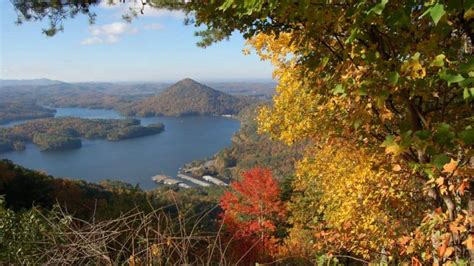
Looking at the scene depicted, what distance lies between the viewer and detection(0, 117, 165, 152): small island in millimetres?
105688

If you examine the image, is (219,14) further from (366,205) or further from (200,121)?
(200,121)

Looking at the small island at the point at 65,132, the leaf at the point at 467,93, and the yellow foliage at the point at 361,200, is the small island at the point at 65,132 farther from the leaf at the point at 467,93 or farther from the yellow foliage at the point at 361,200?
the leaf at the point at 467,93

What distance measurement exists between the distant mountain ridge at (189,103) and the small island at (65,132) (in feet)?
124

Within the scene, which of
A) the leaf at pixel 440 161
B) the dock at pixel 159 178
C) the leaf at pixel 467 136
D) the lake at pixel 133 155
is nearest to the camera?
the leaf at pixel 467 136

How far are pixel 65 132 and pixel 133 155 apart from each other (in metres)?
32.1

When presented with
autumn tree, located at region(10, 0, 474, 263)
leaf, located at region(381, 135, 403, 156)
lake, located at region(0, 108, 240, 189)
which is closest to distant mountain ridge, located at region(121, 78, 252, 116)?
lake, located at region(0, 108, 240, 189)

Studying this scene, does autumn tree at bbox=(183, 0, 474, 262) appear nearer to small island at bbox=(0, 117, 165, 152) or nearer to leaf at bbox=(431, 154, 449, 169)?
leaf at bbox=(431, 154, 449, 169)

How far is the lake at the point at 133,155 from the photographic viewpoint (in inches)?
3187

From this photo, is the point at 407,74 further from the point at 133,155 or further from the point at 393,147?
the point at 133,155

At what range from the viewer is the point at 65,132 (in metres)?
119

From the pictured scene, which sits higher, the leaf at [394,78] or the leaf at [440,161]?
the leaf at [394,78]

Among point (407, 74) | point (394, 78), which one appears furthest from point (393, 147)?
point (407, 74)

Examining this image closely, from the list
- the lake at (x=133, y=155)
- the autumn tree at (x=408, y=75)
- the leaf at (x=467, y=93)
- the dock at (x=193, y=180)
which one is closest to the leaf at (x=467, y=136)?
the autumn tree at (x=408, y=75)

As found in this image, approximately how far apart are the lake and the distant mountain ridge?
31.6m
